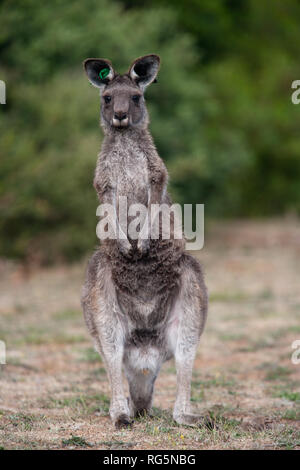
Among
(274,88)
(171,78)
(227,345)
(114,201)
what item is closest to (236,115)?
(274,88)

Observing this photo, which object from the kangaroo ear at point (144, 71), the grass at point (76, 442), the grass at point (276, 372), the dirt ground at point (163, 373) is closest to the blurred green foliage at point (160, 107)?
the dirt ground at point (163, 373)

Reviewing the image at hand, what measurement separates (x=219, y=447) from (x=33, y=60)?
41.8 feet

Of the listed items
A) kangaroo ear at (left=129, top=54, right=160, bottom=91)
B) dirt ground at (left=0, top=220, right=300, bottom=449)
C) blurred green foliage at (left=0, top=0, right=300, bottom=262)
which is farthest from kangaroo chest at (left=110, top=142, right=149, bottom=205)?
blurred green foliage at (left=0, top=0, right=300, bottom=262)

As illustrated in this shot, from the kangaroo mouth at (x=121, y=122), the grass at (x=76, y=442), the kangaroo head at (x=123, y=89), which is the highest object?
the kangaroo head at (x=123, y=89)

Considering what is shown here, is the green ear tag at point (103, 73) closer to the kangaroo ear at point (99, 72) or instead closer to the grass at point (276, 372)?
the kangaroo ear at point (99, 72)

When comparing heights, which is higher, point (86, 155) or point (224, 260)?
point (86, 155)

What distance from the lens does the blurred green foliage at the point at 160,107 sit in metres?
15.3

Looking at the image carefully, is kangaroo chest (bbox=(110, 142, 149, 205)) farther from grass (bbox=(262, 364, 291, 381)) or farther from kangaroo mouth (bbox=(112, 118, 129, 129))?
grass (bbox=(262, 364, 291, 381))

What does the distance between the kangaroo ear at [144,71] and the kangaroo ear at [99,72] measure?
158mm

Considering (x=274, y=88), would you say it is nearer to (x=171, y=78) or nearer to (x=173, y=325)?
(x=171, y=78)

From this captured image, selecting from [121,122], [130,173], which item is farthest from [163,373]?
[121,122]

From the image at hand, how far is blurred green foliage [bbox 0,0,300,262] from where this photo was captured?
15328 mm

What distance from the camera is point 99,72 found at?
5.88m

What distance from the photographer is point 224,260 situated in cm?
1722
